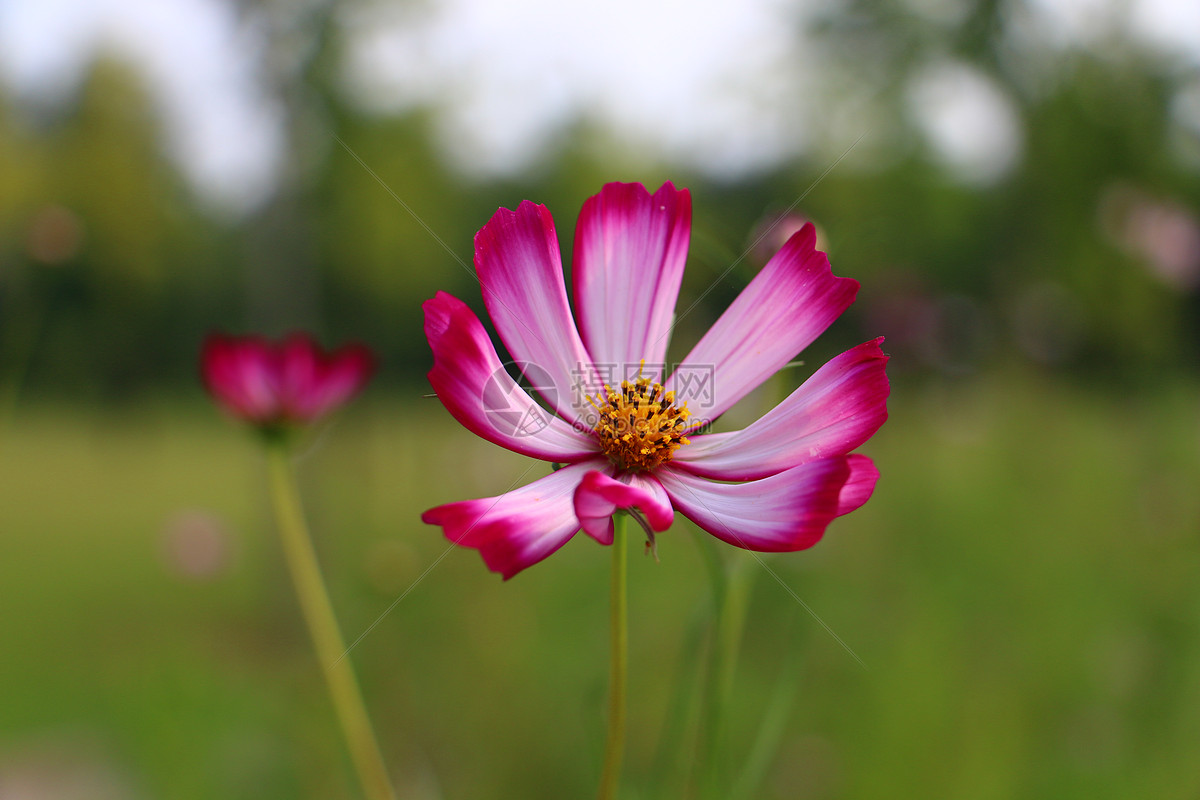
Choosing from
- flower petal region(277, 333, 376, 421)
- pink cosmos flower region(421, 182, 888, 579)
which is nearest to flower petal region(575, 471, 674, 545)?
pink cosmos flower region(421, 182, 888, 579)

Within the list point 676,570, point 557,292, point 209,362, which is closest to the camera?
point 557,292

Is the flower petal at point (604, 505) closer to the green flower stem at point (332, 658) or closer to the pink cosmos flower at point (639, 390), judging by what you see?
the pink cosmos flower at point (639, 390)

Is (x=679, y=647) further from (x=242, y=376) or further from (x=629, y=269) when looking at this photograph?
(x=629, y=269)

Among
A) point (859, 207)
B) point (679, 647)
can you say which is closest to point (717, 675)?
point (679, 647)

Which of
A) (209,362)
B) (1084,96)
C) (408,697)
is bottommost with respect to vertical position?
(408,697)

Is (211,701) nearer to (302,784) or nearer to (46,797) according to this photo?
(46,797)

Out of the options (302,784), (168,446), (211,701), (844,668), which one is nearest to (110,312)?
(168,446)
